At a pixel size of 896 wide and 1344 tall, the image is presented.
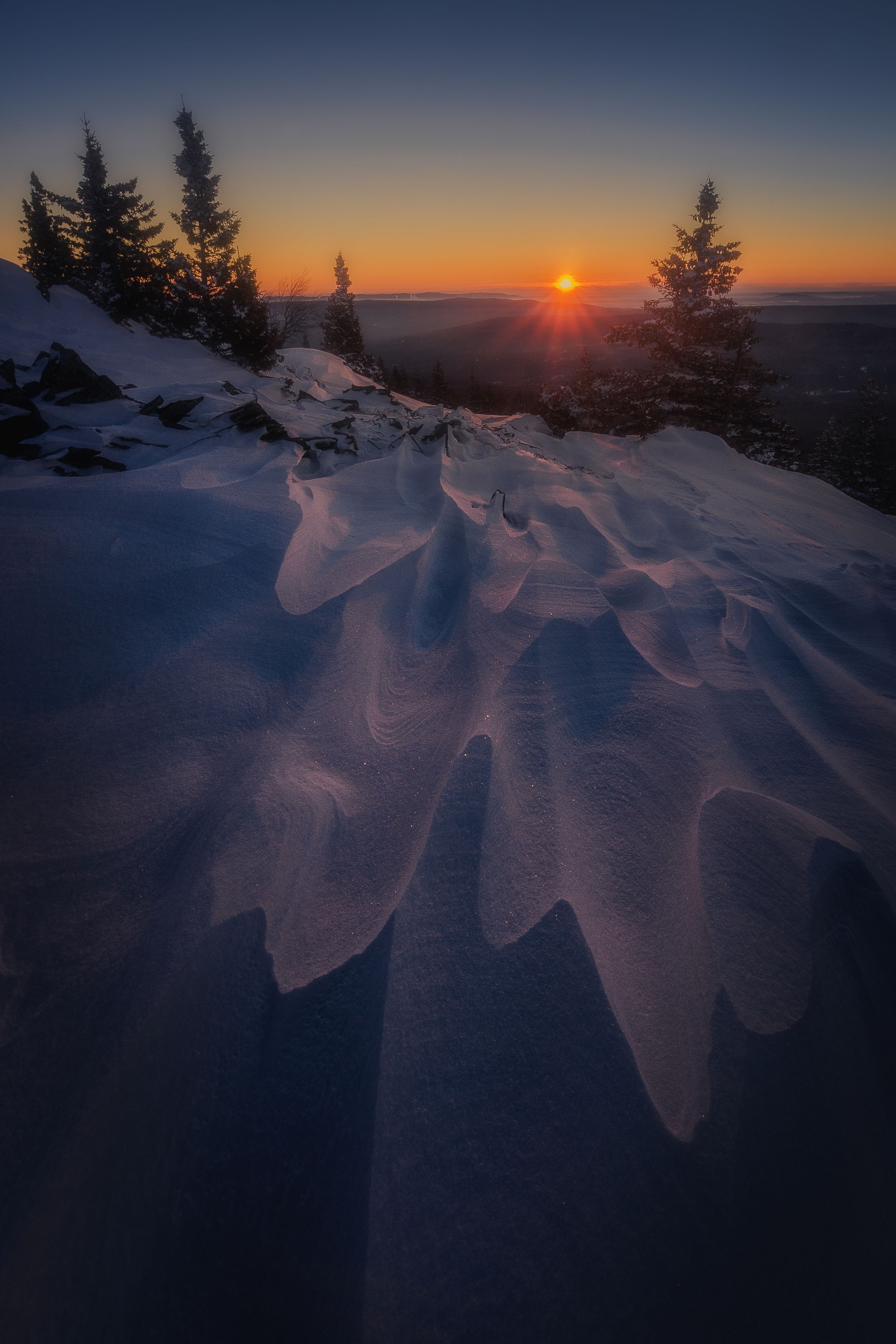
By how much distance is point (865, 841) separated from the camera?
170 cm

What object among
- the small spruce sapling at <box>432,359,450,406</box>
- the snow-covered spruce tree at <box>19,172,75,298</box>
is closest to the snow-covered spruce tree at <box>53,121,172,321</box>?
the snow-covered spruce tree at <box>19,172,75,298</box>

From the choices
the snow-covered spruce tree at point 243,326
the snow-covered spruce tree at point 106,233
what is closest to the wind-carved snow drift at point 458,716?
the snow-covered spruce tree at point 243,326

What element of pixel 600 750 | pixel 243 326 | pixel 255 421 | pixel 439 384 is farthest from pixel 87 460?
pixel 439 384

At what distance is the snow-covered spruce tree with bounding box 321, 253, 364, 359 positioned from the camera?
1168 inches

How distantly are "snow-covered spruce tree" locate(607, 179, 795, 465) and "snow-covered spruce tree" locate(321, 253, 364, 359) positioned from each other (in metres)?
20.4

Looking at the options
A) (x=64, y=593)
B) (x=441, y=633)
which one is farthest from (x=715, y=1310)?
(x=64, y=593)

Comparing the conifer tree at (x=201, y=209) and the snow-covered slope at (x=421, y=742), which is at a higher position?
the conifer tree at (x=201, y=209)

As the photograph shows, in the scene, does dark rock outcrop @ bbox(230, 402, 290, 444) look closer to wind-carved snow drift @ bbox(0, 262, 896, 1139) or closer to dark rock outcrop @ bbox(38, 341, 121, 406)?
wind-carved snow drift @ bbox(0, 262, 896, 1139)

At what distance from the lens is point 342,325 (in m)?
29.9

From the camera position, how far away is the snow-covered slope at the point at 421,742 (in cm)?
142

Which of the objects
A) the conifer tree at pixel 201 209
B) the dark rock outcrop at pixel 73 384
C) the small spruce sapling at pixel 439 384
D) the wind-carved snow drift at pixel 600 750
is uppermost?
the conifer tree at pixel 201 209

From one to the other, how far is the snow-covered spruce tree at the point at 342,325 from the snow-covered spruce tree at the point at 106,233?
1461cm

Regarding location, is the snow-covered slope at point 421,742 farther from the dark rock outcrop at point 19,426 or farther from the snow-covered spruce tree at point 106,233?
the snow-covered spruce tree at point 106,233

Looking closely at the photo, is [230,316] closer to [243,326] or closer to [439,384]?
[243,326]
